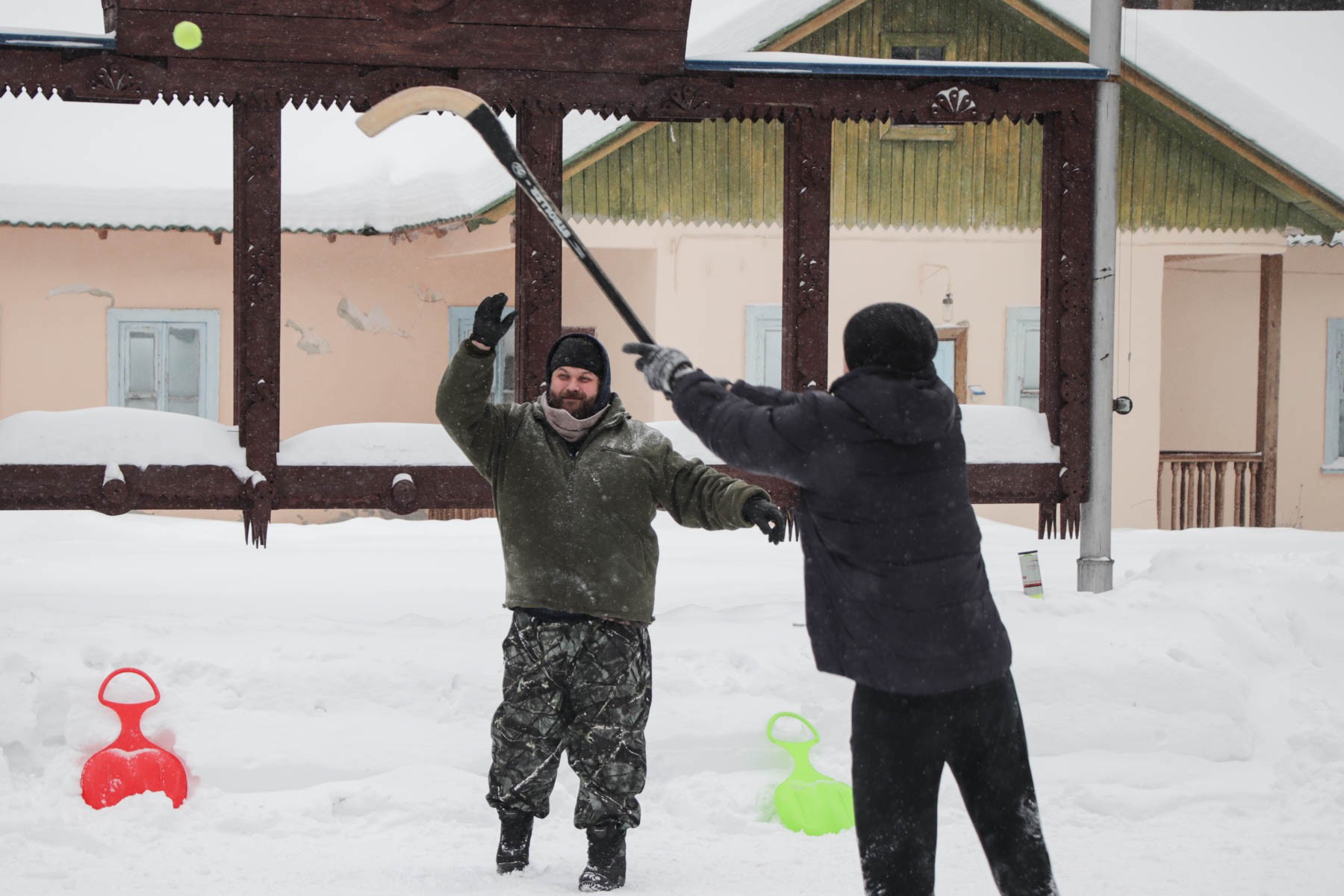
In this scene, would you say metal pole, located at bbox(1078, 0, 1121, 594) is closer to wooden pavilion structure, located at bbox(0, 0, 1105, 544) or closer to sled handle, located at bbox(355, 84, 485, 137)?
wooden pavilion structure, located at bbox(0, 0, 1105, 544)

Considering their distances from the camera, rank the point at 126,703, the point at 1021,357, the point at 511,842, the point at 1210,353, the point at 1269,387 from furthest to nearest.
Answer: the point at 1210,353 → the point at 1269,387 → the point at 1021,357 → the point at 126,703 → the point at 511,842

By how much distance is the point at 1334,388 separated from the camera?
13.2 meters

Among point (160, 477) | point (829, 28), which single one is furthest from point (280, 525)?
point (829, 28)

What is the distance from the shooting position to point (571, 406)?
12.8ft

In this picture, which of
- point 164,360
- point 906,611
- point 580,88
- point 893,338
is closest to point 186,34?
point 580,88

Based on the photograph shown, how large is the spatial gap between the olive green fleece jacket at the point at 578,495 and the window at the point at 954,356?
8.48 metres

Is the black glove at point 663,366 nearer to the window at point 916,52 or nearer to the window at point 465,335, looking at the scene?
the window at point 916,52

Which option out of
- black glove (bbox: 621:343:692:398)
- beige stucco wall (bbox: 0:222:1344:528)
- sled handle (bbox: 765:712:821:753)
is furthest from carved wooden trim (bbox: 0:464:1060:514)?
beige stucco wall (bbox: 0:222:1344:528)

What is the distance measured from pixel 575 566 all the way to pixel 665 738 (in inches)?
58.6

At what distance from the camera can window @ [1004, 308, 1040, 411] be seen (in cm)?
1220

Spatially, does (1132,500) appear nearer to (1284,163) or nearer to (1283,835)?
(1284,163)

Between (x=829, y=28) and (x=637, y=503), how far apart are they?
825 cm

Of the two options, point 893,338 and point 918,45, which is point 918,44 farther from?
point 893,338

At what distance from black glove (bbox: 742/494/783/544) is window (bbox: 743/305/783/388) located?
313 inches
